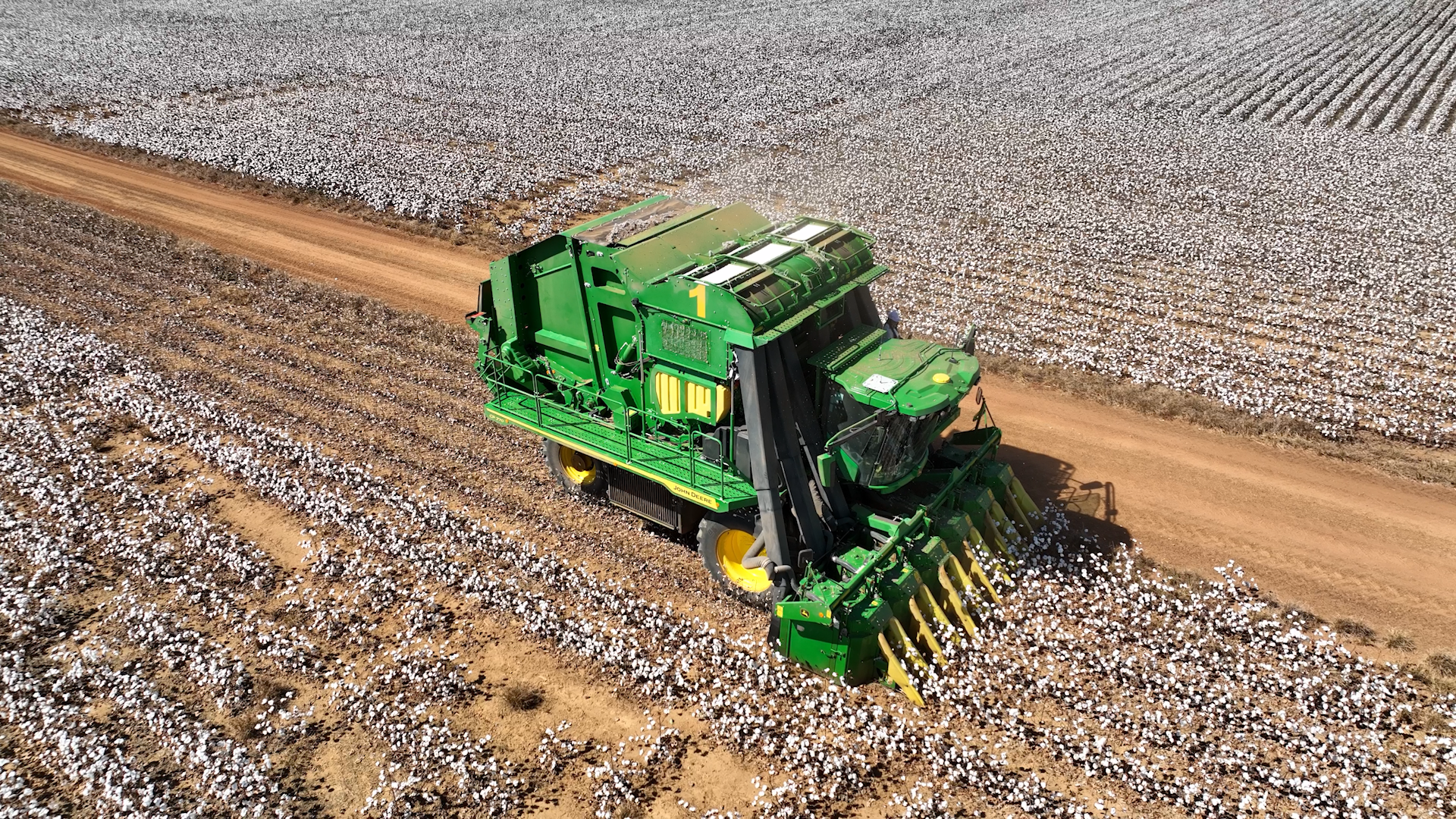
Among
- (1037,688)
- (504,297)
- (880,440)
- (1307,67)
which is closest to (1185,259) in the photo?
(880,440)

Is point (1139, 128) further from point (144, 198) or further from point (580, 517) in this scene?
point (144, 198)

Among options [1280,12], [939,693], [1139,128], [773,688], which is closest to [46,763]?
[773,688]

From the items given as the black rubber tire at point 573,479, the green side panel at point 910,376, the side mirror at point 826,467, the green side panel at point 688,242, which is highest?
the green side panel at point 688,242

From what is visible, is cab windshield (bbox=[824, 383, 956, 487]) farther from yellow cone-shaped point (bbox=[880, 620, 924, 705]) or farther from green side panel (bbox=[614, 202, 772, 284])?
green side panel (bbox=[614, 202, 772, 284])

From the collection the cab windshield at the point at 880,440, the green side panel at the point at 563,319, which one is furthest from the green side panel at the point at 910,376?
the green side panel at the point at 563,319

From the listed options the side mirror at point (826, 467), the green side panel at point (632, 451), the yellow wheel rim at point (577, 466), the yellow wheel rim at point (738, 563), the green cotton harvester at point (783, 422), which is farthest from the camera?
the yellow wheel rim at point (577, 466)

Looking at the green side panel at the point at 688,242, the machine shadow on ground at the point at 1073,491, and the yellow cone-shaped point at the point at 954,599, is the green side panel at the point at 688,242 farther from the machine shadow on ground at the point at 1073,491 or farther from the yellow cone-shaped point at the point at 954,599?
the machine shadow on ground at the point at 1073,491
